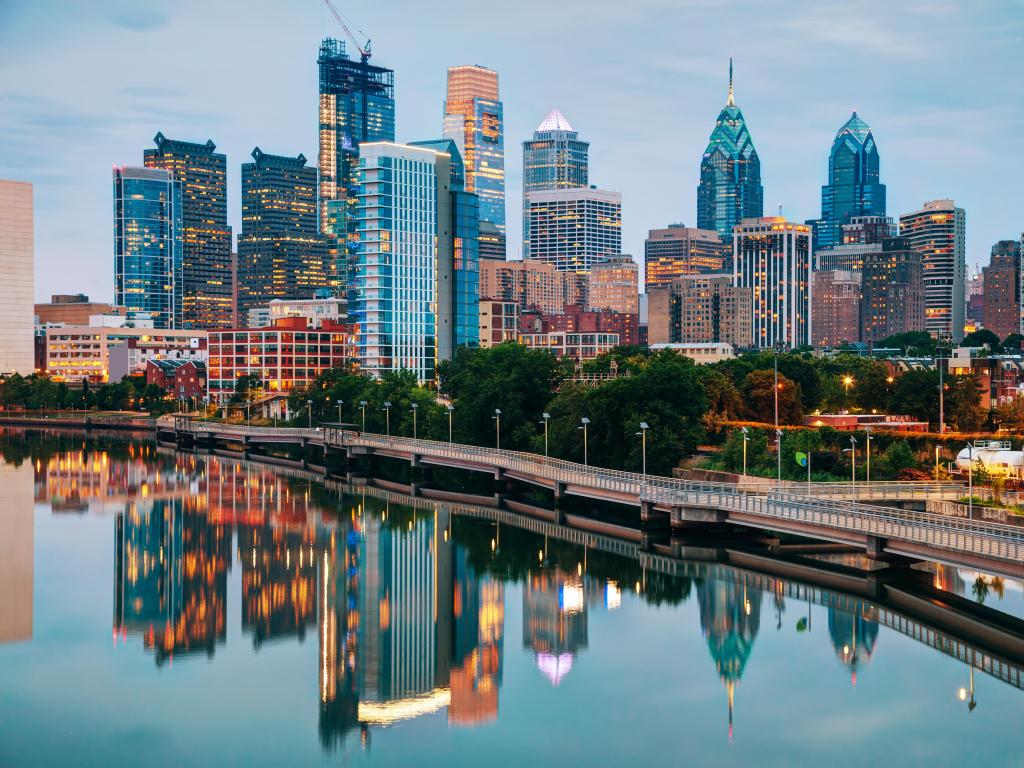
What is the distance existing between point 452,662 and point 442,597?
12.2 m

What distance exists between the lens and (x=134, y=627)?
2419 inches

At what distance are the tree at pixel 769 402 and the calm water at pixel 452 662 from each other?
41.4 metres

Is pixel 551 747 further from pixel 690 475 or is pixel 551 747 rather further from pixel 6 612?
pixel 690 475

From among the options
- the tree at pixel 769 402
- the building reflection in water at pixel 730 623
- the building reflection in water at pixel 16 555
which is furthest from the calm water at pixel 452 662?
the tree at pixel 769 402

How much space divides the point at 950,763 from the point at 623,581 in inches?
1085

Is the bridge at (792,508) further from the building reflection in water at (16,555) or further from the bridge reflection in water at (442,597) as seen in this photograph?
the building reflection in water at (16,555)

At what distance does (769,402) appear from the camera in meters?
117

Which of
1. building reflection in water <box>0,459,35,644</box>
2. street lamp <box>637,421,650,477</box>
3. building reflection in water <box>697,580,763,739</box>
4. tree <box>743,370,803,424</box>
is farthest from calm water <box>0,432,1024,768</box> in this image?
tree <box>743,370,803,424</box>

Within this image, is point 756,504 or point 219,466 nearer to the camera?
point 756,504

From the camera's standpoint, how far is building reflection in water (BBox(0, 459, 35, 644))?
6169 cm

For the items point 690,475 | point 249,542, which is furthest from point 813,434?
point 249,542

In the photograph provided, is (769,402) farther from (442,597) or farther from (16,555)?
(16,555)

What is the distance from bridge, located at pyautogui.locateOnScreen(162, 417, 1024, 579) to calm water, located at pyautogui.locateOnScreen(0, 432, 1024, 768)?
372 centimetres

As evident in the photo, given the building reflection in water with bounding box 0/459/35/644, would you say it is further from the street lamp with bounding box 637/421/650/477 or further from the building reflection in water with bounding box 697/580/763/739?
the street lamp with bounding box 637/421/650/477
